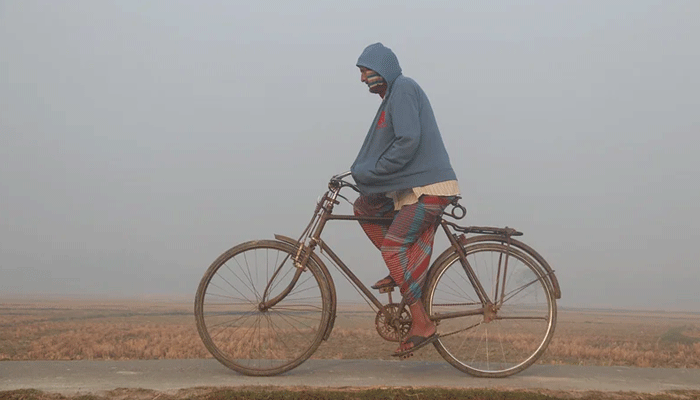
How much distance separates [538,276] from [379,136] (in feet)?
5.21

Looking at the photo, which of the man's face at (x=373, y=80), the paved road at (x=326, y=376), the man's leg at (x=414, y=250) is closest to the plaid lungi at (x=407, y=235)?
the man's leg at (x=414, y=250)

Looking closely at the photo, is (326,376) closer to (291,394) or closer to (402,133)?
(291,394)

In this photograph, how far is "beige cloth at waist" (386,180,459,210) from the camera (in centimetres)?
462

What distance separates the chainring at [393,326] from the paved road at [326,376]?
0.92ft

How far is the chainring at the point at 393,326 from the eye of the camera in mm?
4777

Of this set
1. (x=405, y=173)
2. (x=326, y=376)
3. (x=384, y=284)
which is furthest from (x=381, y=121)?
(x=326, y=376)

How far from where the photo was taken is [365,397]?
4148 millimetres

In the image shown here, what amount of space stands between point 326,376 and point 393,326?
23.1 inches

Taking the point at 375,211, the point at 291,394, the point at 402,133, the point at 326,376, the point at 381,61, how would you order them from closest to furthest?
the point at 291,394
the point at 402,133
the point at 381,61
the point at 326,376
the point at 375,211

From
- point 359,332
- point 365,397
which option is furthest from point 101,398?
point 359,332

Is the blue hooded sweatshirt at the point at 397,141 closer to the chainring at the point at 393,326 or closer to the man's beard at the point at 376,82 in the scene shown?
the man's beard at the point at 376,82

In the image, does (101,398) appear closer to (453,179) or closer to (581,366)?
(453,179)

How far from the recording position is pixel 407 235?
4668 mm

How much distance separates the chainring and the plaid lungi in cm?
12
